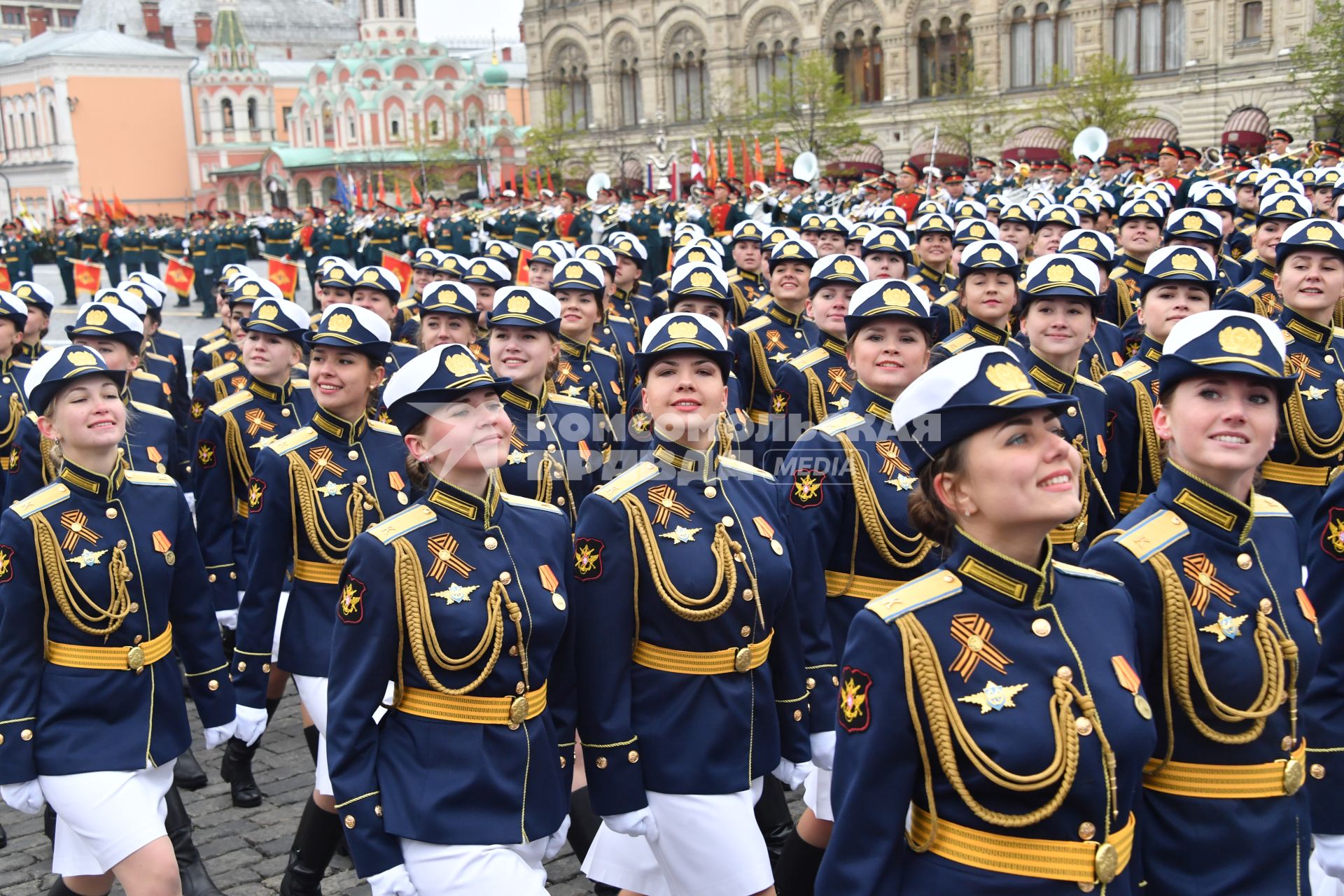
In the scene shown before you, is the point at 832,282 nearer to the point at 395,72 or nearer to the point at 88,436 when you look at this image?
the point at 88,436

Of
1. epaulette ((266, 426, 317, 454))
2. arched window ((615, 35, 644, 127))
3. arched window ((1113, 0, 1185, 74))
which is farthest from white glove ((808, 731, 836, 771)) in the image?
arched window ((615, 35, 644, 127))

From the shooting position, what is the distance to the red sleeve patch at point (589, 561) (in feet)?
13.6

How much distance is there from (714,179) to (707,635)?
80.2ft

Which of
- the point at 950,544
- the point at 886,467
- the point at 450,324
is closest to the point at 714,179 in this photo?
the point at 450,324

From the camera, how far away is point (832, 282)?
747cm

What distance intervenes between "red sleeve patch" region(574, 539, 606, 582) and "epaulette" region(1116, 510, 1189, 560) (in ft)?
4.99

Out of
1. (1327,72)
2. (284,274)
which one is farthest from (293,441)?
(1327,72)

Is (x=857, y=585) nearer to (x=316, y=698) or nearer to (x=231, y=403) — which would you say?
(x=316, y=698)

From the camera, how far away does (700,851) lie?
4.15 m

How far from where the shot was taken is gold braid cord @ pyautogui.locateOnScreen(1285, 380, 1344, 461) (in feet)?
18.9

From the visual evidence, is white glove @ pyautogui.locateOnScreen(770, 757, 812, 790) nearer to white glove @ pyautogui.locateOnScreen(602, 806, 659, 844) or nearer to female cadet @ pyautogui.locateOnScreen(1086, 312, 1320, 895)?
white glove @ pyautogui.locateOnScreen(602, 806, 659, 844)

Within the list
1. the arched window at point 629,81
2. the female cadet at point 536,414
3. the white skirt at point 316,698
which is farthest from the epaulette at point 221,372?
the arched window at point 629,81

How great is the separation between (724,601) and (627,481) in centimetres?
48

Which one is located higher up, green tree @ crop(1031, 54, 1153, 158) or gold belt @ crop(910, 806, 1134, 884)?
green tree @ crop(1031, 54, 1153, 158)
